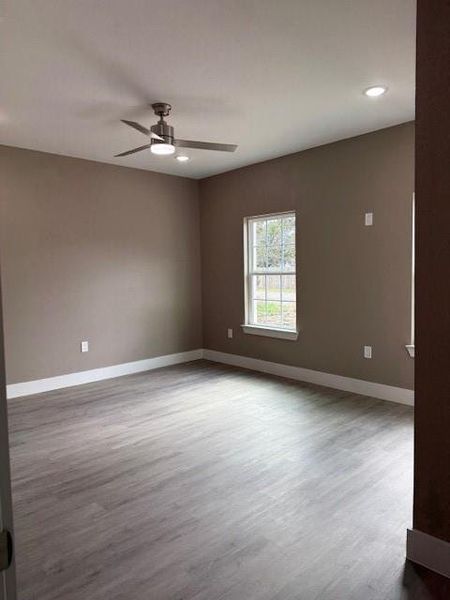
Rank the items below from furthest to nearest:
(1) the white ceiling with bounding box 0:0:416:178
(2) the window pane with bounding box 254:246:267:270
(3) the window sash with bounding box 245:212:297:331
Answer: (2) the window pane with bounding box 254:246:267:270, (3) the window sash with bounding box 245:212:297:331, (1) the white ceiling with bounding box 0:0:416:178

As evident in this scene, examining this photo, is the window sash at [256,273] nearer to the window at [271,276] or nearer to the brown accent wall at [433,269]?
the window at [271,276]

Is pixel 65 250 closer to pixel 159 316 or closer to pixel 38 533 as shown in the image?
pixel 159 316

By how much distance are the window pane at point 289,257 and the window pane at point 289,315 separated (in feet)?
1.45

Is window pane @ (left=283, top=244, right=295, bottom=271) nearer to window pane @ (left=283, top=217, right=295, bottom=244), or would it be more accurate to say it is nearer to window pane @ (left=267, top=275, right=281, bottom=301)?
window pane @ (left=283, top=217, right=295, bottom=244)

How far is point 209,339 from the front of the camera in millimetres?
6293

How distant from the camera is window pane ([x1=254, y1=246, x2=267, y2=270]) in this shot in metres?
5.52

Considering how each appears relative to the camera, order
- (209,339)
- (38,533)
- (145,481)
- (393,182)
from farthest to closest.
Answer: (209,339), (393,182), (145,481), (38,533)

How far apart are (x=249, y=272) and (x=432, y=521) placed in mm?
4055

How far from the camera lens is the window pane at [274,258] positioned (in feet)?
17.5

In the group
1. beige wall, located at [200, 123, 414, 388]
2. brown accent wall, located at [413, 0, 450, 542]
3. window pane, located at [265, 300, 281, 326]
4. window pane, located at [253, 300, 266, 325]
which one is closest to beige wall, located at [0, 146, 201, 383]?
beige wall, located at [200, 123, 414, 388]

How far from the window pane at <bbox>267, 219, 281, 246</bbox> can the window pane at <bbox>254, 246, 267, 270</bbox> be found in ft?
0.46

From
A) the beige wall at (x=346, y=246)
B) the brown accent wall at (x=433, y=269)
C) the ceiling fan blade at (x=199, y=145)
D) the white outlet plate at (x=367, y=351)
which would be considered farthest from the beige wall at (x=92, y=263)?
the brown accent wall at (x=433, y=269)

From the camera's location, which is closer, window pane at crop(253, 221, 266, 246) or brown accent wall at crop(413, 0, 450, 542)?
brown accent wall at crop(413, 0, 450, 542)

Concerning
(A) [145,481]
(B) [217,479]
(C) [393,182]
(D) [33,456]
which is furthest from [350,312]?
(D) [33,456]
